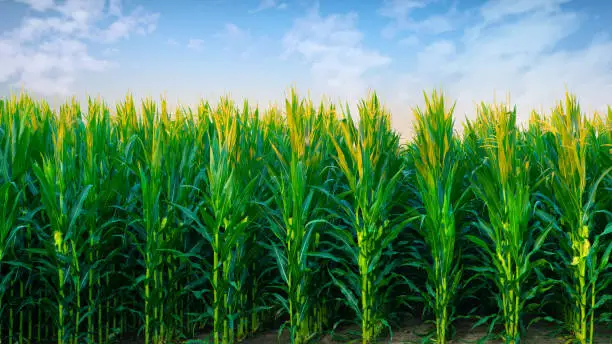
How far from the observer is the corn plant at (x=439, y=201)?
5051 mm

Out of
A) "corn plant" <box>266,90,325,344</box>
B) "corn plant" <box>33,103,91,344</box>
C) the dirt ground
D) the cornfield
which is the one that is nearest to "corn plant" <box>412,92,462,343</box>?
the cornfield

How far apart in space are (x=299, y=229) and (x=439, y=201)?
1331mm

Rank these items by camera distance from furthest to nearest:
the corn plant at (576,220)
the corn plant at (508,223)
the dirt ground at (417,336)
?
the dirt ground at (417,336) < the corn plant at (576,220) < the corn plant at (508,223)

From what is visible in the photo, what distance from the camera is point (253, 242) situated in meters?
5.52

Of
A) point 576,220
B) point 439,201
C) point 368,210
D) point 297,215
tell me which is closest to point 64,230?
point 297,215

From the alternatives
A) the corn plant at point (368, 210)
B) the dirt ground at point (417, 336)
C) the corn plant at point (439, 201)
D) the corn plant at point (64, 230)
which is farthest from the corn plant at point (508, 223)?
the corn plant at point (64, 230)

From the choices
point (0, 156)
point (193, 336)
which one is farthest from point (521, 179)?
point (0, 156)

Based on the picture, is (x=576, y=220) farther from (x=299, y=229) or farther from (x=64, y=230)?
(x=64, y=230)

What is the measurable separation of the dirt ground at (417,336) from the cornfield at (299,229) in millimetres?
64

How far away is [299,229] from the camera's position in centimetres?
499

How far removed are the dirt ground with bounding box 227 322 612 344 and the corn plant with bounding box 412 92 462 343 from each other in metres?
0.29

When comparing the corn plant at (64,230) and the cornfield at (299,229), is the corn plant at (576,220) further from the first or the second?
the corn plant at (64,230)

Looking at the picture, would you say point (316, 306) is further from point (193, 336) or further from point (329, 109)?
point (329, 109)

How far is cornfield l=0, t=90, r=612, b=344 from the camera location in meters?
5.09
